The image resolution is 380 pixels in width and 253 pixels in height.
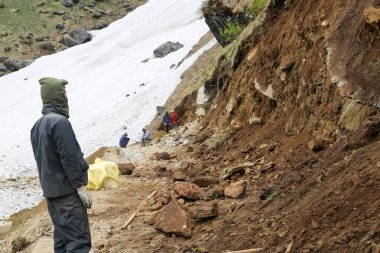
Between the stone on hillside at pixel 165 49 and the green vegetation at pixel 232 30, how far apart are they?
14438mm

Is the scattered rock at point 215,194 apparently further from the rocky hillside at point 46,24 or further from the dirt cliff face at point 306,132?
the rocky hillside at point 46,24

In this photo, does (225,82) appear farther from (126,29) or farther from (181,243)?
(126,29)

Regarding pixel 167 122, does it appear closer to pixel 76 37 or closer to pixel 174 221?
pixel 174 221

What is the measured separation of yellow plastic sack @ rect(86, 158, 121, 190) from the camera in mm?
10940

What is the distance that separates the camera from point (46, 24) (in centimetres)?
5162

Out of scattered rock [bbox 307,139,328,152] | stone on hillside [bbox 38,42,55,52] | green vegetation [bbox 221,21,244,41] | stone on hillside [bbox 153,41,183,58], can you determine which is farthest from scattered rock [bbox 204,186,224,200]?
stone on hillside [bbox 38,42,55,52]

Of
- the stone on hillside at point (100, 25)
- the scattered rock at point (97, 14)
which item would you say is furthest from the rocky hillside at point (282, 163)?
the scattered rock at point (97, 14)

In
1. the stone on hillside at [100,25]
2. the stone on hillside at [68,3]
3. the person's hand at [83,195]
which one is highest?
the stone on hillside at [68,3]

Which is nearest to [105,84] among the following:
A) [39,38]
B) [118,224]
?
[39,38]

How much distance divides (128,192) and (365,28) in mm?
5770

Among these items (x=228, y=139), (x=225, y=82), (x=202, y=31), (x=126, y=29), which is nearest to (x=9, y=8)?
(x=126, y=29)

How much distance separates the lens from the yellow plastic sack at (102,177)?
10.9 meters

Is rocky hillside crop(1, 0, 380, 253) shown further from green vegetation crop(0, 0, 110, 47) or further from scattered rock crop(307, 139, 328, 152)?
green vegetation crop(0, 0, 110, 47)

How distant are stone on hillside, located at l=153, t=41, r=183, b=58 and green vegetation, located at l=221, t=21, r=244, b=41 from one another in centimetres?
1444
